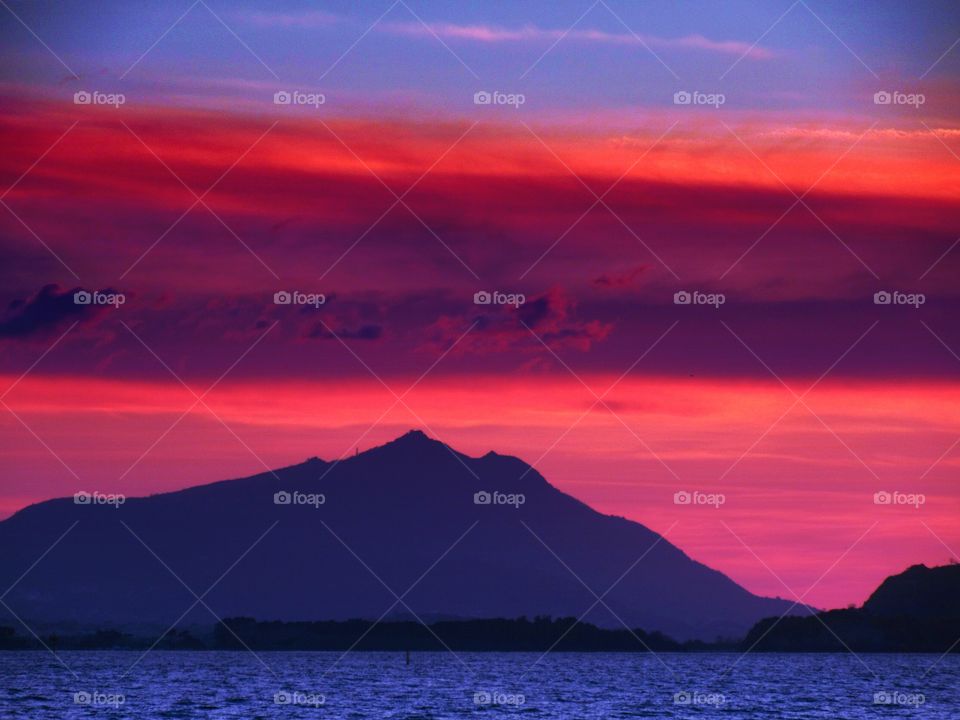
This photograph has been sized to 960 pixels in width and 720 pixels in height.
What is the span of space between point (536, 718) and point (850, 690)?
2423 inches

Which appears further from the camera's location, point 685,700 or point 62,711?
point 685,700

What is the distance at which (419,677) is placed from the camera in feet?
581

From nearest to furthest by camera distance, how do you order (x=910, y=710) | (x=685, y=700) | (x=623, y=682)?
(x=910, y=710), (x=685, y=700), (x=623, y=682)

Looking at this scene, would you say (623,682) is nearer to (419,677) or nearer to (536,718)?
(419,677)

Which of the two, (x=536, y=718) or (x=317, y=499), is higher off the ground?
(x=317, y=499)

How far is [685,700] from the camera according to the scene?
128 metres

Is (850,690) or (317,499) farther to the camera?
(850,690)

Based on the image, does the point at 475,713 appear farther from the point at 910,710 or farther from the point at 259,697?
the point at 910,710

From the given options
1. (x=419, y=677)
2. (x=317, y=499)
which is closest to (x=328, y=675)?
(x=419, y=677)

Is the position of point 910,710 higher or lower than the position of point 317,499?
lower

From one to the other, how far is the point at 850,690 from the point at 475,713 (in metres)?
60.0

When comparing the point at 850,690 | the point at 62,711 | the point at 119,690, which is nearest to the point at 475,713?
the point at 62,711

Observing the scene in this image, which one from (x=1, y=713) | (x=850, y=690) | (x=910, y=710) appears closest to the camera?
(x=1, y=713)

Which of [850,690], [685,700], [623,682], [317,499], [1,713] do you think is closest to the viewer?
[317,499]
